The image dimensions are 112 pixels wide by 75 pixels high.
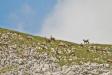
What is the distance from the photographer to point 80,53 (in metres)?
72.0

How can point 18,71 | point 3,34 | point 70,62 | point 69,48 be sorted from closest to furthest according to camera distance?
1. point 18,71
2. point 70,62
3. point 69,48
4. point 3,34

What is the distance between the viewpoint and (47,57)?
219ft

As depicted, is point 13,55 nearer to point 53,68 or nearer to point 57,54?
point 57,54

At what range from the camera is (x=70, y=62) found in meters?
63.7

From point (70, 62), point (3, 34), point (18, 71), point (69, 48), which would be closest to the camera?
point (18, 71)

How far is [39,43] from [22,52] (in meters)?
7.62

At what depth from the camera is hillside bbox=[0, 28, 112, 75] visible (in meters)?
55.1

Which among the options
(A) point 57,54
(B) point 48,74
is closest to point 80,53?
(A) point 57,54

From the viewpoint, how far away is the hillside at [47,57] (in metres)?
55.1

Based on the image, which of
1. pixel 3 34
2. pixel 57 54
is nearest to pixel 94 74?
pixel 57 54

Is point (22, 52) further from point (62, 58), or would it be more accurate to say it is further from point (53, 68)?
point (53, 68)

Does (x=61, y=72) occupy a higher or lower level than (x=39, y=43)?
lower

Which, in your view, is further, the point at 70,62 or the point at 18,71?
the point at 70,62

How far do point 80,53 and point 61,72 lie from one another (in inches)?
744
